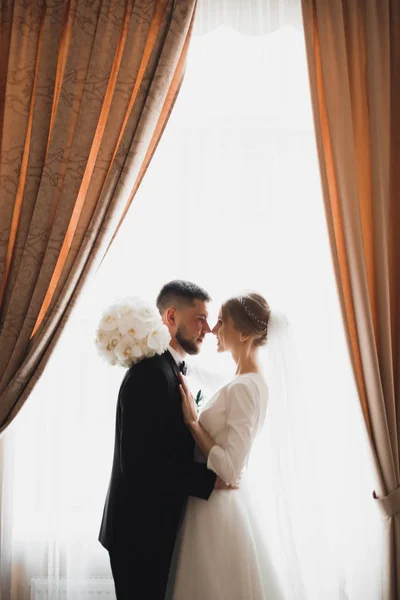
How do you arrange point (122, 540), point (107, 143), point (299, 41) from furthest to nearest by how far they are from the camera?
point (299, 41) → point (107, 143) → point (122, 540)

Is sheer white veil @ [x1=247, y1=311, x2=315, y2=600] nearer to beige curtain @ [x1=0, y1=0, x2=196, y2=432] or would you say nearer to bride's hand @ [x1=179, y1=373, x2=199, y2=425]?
bride's hand @ [x1=179, y1=373, x2=199, y2=425]

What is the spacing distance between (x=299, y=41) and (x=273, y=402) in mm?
1732

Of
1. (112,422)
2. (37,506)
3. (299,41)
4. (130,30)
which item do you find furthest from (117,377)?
→ (299,41)

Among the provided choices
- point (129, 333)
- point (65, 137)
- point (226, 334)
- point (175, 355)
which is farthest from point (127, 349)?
point (65, 137)

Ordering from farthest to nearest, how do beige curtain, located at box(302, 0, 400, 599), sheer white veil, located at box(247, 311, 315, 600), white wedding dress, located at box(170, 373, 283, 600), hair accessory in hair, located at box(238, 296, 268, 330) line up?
beige curtain, located at box(302, 0, 400, 599) < hair accessory in hair, located at box(238, 296, 268, 330) < sheer white veil, located at box(247, 311, 315, 600) < white wedding dress, located at box(170, 373, 283, 600)

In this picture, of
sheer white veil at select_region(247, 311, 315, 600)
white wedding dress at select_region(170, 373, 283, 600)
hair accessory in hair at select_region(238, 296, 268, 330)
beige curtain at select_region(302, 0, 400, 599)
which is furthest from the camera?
beige curtain at select_region(302, 0, 400, 599)

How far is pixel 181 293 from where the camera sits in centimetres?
245

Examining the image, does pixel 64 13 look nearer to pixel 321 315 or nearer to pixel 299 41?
pixel 299 41

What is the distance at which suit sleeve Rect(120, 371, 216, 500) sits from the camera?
2129 mm

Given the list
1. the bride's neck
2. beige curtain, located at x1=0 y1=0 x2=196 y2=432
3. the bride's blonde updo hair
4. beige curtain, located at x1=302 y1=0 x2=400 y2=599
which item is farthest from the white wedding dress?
beige curtain, located at x1=0 y1=0 x2=196 y2=432

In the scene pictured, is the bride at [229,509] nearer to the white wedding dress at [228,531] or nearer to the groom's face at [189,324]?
the white wedding dress at [228,531]

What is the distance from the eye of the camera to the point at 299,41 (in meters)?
2.76

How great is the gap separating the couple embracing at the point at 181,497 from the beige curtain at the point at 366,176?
572 mm

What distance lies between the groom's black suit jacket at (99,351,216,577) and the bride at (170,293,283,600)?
71 mm
